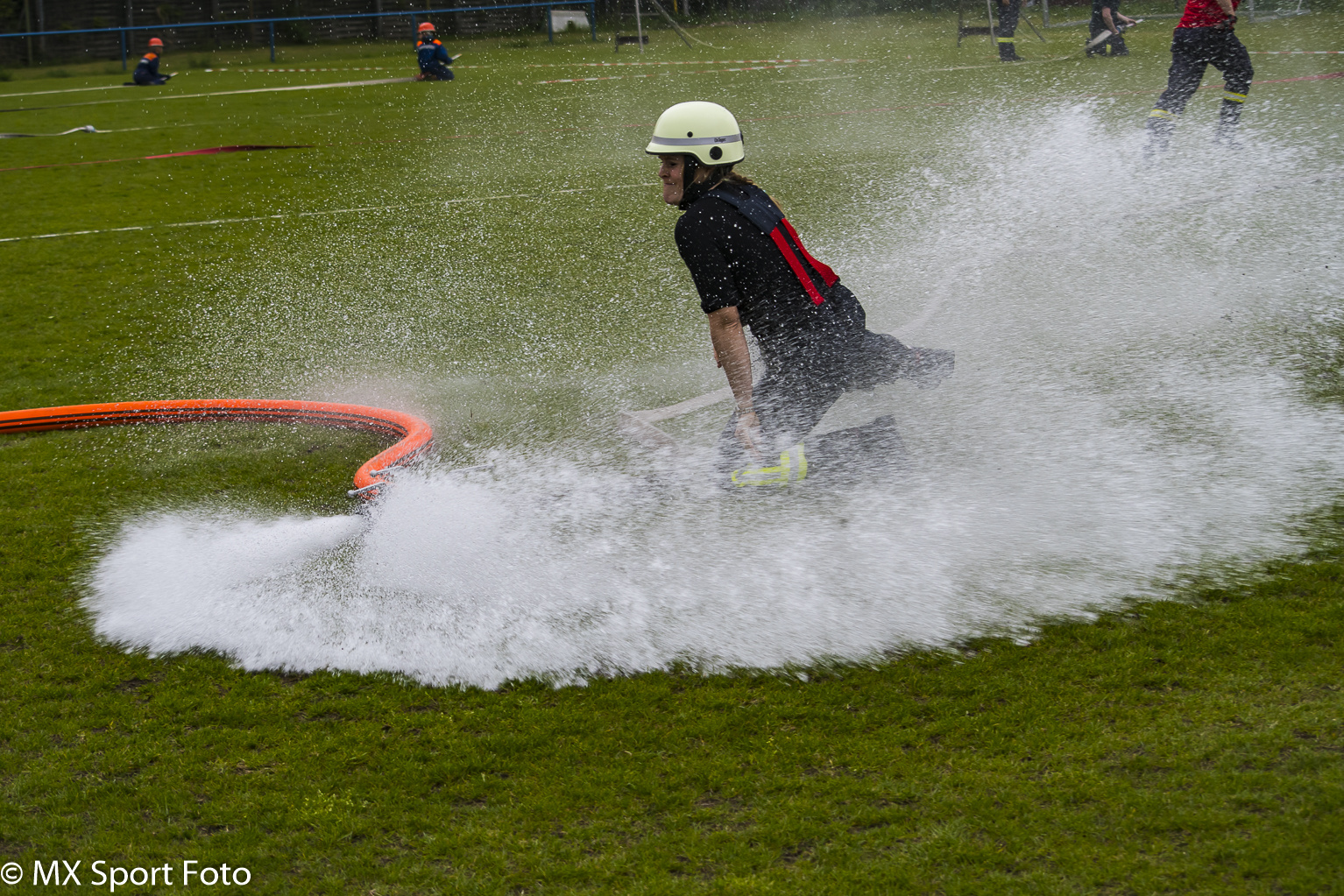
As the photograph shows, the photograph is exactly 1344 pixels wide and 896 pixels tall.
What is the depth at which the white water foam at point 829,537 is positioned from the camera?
14.2 feet

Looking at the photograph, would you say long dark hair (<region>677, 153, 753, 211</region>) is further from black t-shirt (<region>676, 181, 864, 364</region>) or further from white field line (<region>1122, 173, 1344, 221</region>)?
white field line (<region>1122, 173, 1344, 221</region>)

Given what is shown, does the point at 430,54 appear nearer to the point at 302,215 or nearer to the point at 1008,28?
the point at 1008,28

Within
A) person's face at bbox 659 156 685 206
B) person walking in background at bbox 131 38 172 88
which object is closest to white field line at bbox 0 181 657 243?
person's face at bbox 659 156 685 206

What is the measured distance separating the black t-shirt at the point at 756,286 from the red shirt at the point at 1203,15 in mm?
7838

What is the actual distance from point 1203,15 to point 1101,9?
35.7 ft

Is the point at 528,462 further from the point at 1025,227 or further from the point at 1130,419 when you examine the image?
the point at 1025,227

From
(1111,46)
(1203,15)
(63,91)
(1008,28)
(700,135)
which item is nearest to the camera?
(700,135)

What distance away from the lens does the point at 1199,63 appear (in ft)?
36.0

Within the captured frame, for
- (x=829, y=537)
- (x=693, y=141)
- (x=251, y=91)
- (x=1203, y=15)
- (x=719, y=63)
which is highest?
(x=719, y=63)

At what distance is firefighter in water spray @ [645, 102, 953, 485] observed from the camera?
483 cm

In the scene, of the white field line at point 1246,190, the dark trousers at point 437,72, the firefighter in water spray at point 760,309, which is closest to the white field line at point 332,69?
the dark trousers at point 437,72

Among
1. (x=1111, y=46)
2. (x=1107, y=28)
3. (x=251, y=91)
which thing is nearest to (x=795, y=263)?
(x=1107, y=28)

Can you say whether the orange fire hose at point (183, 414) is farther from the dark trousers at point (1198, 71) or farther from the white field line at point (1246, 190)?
the dark trousers at point (1198, 71)

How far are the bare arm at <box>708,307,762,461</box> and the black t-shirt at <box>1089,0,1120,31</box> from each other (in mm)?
18439
